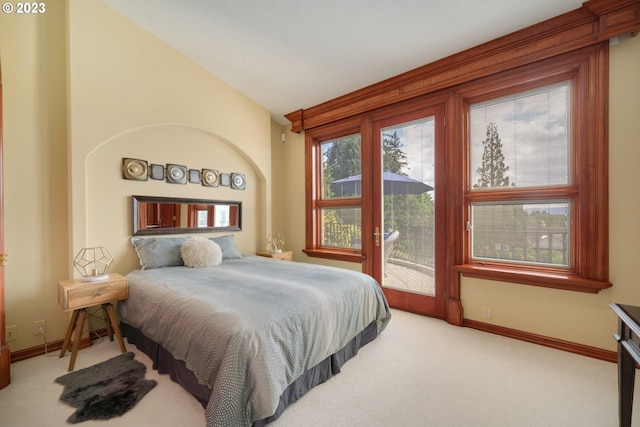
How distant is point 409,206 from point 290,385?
2.40m

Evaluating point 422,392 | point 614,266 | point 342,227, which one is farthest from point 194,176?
point 614,266

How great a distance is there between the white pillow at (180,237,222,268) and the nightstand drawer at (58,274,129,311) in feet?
2.06

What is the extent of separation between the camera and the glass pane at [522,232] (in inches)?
99.0

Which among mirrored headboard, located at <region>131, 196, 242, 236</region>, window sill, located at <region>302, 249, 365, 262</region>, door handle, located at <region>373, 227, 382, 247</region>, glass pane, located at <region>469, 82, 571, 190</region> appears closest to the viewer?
glass pane, located at <region>469, 82, 571, 190</region>

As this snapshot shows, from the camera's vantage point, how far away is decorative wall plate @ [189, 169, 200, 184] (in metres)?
3.51

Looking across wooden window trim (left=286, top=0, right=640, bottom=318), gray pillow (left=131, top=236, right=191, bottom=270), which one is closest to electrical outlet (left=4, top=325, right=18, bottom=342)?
gray pillow (left=131, top=236, right=191, bottom=270)

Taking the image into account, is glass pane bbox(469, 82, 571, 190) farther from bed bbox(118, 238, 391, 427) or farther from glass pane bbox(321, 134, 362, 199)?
bed bbox(118, 238, 391, 427)

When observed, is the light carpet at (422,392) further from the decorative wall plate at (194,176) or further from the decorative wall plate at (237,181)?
the decorative wall plate at (237,181)

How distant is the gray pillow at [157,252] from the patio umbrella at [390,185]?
2.27m

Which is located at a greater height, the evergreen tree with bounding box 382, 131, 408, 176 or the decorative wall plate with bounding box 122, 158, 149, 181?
the evergreen tree with bounding box 382, 131, 408, 176

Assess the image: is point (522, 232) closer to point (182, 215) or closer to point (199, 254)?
point (199, 254)

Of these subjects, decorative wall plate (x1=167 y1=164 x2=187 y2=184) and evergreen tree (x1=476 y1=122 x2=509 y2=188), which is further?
decorative wall plate (x1=167 y1=164 x2=187 y2=184)

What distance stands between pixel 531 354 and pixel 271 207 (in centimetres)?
360

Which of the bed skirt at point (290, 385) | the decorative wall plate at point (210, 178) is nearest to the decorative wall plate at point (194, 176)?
the decorative wall plate at point (210, 178)
